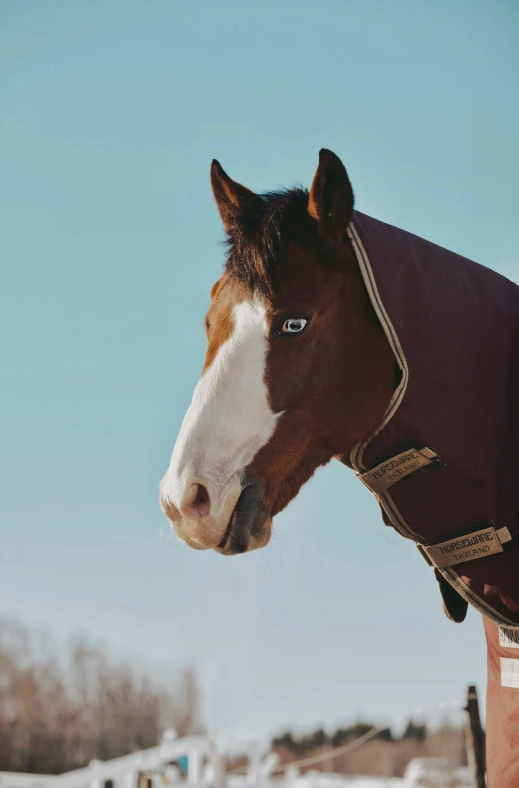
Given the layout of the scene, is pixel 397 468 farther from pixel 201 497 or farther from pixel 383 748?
pixel 383 748

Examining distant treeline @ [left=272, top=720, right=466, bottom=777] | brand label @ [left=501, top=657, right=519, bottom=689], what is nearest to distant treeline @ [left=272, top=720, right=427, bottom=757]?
distant treeline @ [left=272, top=720, right=466, bottom=777]

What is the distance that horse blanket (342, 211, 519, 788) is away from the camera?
2.28m

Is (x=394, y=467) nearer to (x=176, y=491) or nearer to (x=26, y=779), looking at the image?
(x=176, y=491)

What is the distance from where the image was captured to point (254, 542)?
225cm

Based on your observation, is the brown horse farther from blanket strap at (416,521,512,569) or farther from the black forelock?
blanket strap at (416,521,512,569)

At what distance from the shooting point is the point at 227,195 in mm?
2924

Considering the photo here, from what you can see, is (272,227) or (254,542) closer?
(254,542)

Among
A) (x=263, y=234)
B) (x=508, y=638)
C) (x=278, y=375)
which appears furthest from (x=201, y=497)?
(x=508, y=638)

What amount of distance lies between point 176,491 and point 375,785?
9655mm

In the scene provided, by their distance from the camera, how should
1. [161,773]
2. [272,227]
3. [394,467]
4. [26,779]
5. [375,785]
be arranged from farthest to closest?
[375,785]
[161,773]
[26,779]
[272,227]
[394,467]

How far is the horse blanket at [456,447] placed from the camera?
2283mm

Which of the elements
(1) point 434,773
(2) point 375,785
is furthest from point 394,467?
(1) point 434,773

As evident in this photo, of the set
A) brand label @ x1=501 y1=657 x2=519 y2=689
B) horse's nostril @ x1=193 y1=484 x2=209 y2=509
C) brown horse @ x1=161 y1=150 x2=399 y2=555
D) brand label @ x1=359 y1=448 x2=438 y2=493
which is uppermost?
brown horse @ x1=161 y1=150 x2=399 y2=555

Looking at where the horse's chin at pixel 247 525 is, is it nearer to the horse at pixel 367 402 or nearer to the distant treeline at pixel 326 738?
the horse at pixel 367 402
